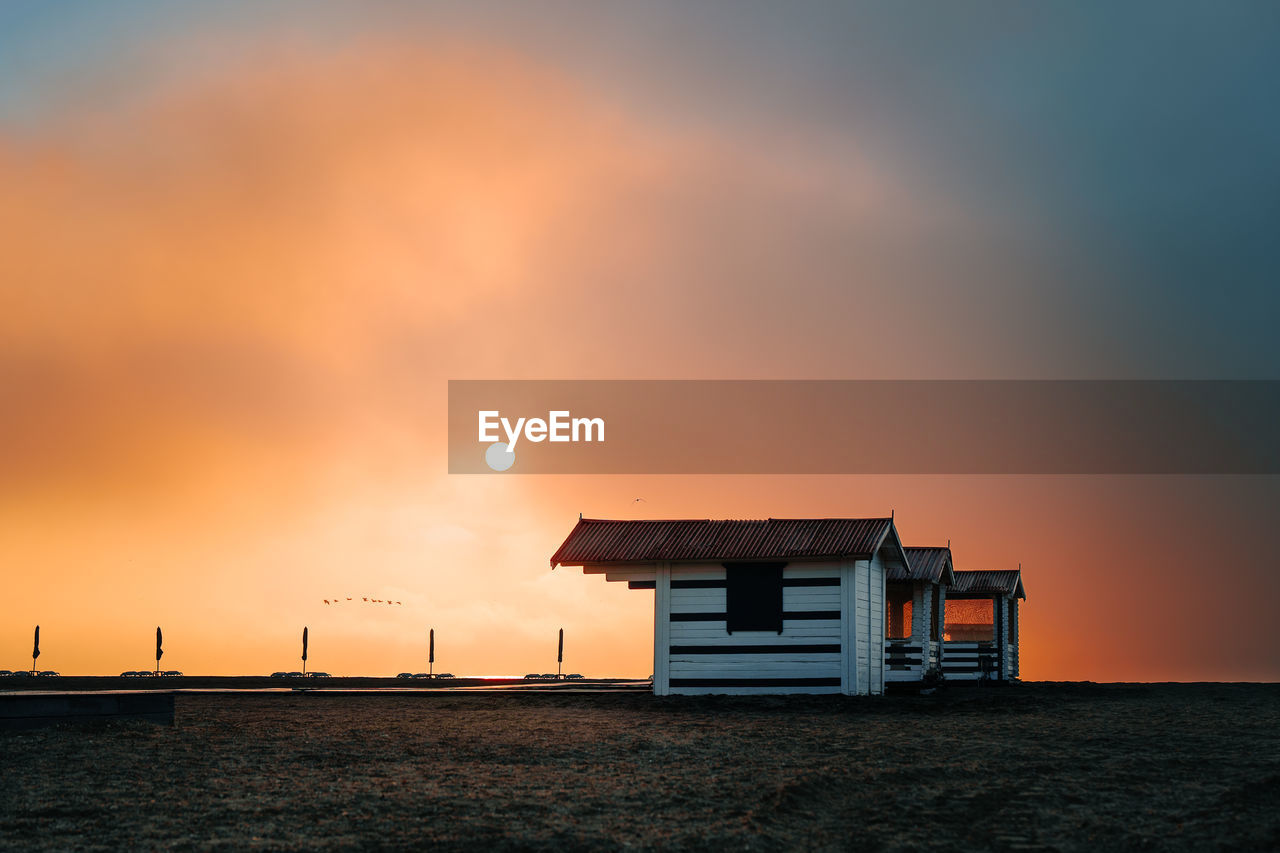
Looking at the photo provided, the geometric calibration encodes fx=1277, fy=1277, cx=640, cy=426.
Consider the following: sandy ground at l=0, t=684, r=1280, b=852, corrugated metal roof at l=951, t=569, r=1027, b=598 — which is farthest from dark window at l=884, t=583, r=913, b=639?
sandy ground at l=0, t=684, r=1280, b=852

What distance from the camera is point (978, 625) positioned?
48.1 m

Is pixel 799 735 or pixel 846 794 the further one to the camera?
pixel 799 735

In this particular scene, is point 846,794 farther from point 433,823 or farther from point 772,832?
point 433,823

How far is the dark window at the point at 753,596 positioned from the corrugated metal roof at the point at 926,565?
779cm

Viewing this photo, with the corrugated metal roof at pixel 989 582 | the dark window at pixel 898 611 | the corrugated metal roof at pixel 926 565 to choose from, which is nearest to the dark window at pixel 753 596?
the corrugated metal roof at pixel 926 565

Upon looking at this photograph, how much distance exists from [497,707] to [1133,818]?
17.6 m

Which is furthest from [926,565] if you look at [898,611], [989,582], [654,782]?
[654,782]

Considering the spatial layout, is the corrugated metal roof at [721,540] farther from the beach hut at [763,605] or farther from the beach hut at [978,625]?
the beach hut at [978,625]

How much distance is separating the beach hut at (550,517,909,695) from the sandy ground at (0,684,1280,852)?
5.19 m

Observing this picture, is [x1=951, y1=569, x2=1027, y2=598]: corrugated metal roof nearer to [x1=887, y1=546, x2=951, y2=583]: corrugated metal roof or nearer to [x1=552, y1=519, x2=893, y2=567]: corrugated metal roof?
[x1=887, y1=546, x2=951, y2=583]: corrugated metal roof

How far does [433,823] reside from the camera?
1341 centimetres

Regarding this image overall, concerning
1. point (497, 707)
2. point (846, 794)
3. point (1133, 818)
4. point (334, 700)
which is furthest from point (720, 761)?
point (334, 700)

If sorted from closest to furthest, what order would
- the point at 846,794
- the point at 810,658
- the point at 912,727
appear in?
the point at 846,794 < the point at 912,727 < the point at 810,658

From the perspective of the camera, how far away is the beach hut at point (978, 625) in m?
47.5
